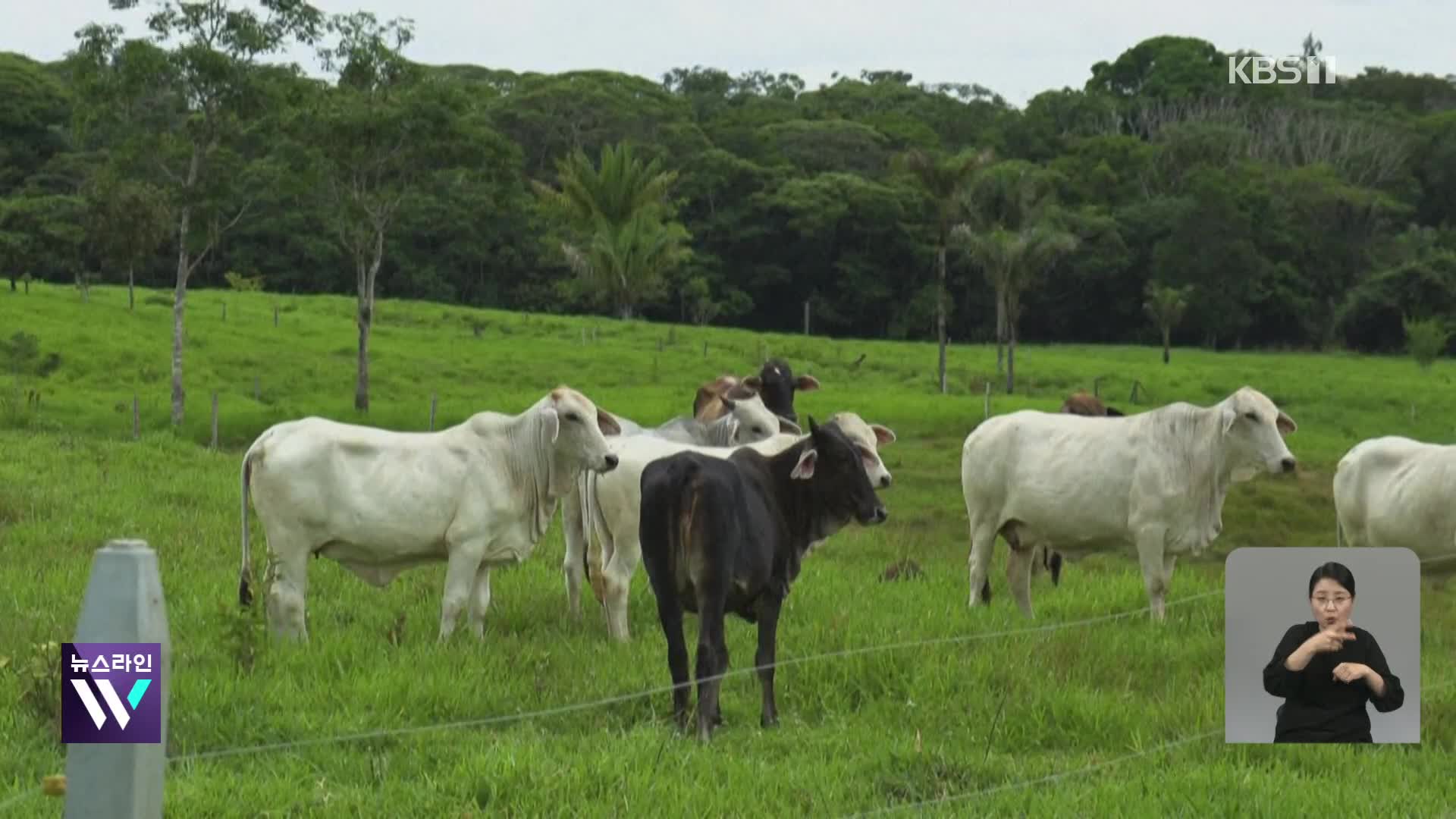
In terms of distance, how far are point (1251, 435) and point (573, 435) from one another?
476 centimetres

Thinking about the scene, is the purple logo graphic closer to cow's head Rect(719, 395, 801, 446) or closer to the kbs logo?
cow's head Rect(719, 395, 801, 446)

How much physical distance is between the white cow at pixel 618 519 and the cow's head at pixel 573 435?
209 mm

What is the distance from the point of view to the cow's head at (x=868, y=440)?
29.0 ft

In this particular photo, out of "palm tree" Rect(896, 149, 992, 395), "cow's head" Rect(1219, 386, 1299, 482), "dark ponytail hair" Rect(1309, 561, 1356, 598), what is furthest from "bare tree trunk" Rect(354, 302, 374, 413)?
"dark ponytail hair" Rect(1309, 561, 1356, 598)

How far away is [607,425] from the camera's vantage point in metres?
10.6

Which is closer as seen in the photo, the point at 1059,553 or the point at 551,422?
the point at 551,422

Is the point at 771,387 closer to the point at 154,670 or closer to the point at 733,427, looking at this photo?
the point at 733,427

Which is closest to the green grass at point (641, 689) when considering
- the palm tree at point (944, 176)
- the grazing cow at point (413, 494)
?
the grazing cow at point (413, 494)

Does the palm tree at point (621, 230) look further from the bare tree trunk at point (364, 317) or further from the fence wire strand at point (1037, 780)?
the fence wire strand at point (1037, 780)

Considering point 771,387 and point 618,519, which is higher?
point 771,387

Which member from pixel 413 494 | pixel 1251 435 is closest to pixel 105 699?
pixel 413 494

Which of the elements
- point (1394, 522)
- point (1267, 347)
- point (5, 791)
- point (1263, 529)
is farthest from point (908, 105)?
point (5, 791)

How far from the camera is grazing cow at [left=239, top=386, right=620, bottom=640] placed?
9250 millimetres

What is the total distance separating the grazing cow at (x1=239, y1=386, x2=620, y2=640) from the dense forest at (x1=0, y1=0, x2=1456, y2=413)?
2330cm
